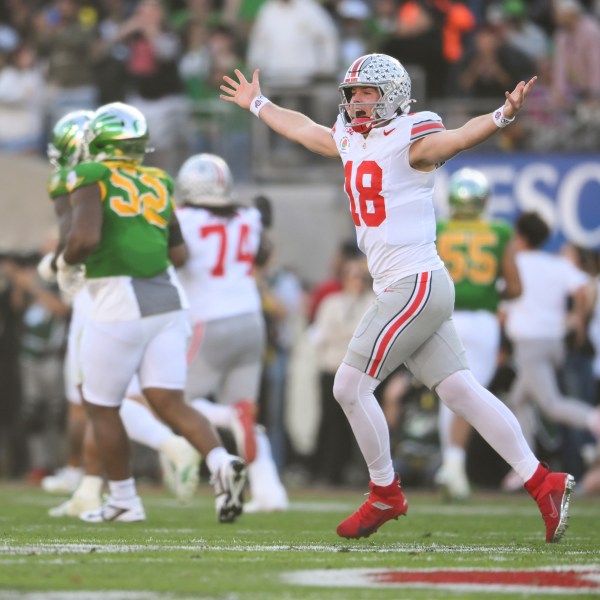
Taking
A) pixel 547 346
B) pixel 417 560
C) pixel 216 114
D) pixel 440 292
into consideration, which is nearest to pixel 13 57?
pixel 216 114

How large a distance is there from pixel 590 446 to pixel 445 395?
6.48 metres

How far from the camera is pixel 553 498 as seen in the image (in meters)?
7.43

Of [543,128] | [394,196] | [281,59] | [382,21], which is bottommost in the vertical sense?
[394,196]

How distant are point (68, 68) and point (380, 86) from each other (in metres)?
10.5

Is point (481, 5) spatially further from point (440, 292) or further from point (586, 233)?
point (440, 292)

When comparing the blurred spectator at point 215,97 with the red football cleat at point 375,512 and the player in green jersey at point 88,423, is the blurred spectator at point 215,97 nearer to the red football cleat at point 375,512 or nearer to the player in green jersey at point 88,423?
the player in green jersey at point 88,423

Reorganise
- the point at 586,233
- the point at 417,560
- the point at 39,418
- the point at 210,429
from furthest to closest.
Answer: the point at 39,418, the point at 586,233, the point at 210,429, the point at 417,560

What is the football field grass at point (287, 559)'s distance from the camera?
18.0 feet

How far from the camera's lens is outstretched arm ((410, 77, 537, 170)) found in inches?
278

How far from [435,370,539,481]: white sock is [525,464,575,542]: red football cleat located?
0.07m

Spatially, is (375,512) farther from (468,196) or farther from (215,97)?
(215,97)

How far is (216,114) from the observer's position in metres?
16.6

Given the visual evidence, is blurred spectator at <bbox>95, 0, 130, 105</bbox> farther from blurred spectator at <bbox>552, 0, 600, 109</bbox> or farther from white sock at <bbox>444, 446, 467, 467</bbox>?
white sock at <bbox>444, 446, 467, 467</bbox>

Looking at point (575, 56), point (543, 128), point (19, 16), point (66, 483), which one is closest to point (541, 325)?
point (543, 128)
